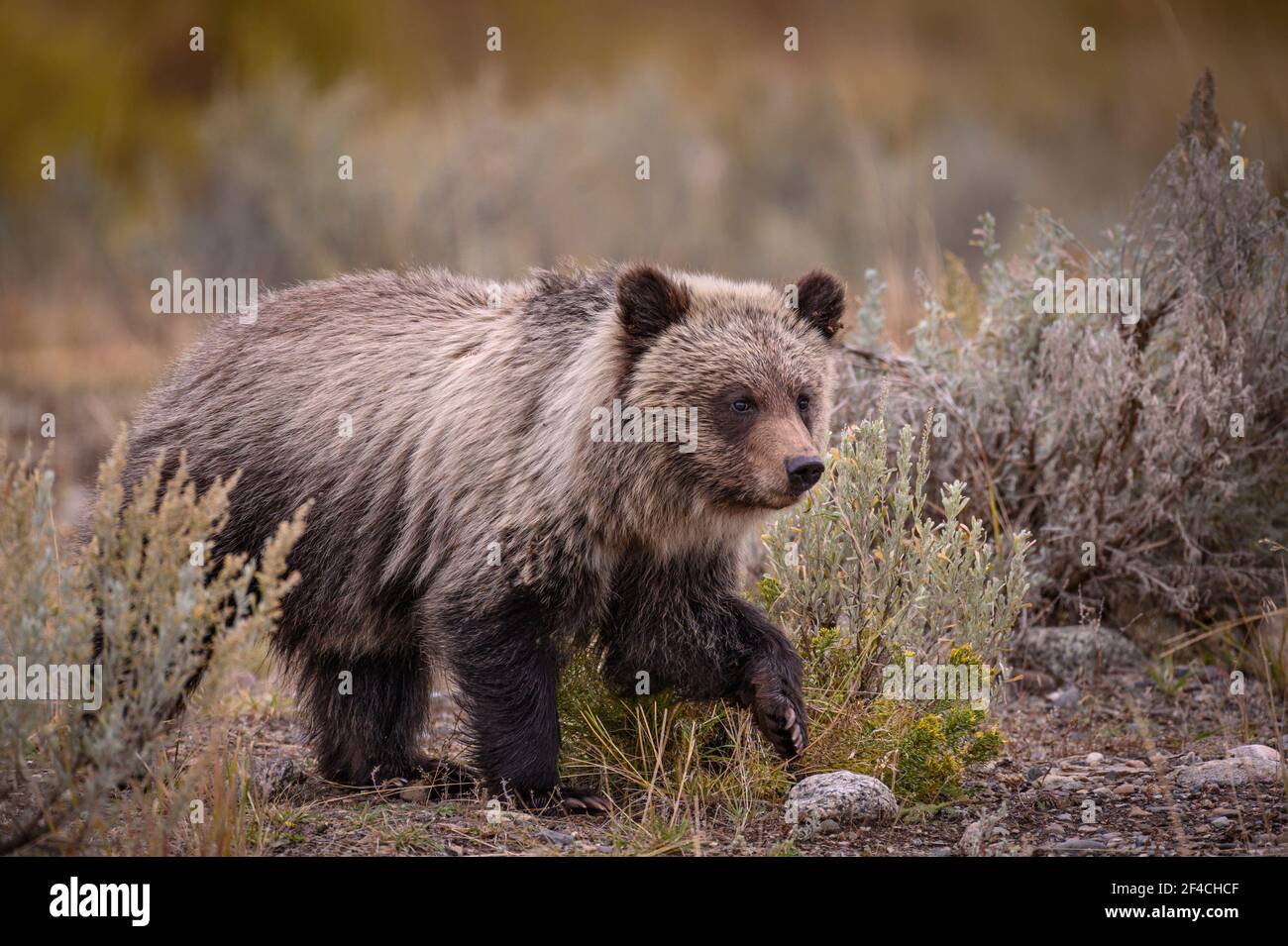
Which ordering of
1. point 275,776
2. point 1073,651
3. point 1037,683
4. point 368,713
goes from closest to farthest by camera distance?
point 275,776
point 368,713
point 1037,683
point 1073,651

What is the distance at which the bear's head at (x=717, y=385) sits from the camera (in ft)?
15.8

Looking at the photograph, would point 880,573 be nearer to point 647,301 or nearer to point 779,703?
point 779,703

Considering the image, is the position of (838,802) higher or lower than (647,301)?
lower

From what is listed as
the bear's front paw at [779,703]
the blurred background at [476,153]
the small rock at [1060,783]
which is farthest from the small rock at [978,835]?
the blurred background at [476,153]

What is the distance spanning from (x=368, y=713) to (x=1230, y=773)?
125 inches

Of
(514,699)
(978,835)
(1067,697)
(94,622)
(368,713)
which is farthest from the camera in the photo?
(1067,697)

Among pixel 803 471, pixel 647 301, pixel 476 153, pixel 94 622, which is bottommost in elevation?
pixel 94 622

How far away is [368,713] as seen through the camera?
5.62 m

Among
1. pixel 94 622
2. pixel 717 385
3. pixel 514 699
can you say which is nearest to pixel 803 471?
pixel 717 385

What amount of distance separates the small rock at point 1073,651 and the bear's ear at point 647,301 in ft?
8.08

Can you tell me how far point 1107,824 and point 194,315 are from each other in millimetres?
10383

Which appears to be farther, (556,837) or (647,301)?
(647,301)

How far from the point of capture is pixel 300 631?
215 inches

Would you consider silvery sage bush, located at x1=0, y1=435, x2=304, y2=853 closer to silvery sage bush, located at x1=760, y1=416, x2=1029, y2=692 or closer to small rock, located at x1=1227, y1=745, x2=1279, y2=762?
silvery sage bush, located at x1=760, y1=416, x2=1029, y2=692
